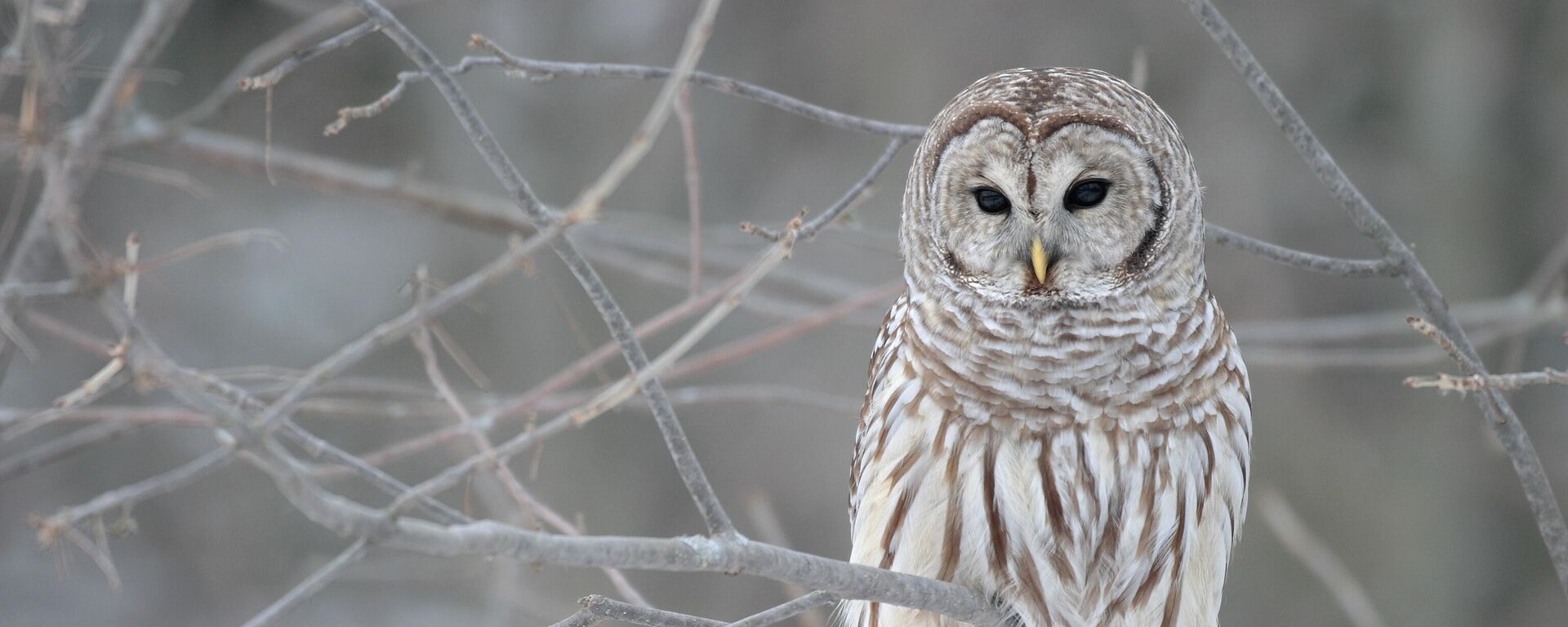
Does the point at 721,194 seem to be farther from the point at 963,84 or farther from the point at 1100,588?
the point at 1100,588

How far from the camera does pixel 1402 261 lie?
2.62 metres

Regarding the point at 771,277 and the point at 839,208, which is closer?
the point at 839,208

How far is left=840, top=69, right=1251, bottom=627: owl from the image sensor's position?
→ 2.69 m

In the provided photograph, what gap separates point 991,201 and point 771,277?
170 centimetres

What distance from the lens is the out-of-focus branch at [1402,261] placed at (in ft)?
8.09

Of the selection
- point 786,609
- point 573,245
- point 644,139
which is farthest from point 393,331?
point 786,609

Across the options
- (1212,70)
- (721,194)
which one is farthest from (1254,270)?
(721,194)

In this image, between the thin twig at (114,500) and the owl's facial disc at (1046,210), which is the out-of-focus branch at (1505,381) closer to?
the owl's facial disc at (1046,210)

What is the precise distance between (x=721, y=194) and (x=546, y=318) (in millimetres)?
1123

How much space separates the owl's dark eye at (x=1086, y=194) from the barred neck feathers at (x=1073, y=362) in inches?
8.7

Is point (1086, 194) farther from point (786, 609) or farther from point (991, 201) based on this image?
point (786, 609)

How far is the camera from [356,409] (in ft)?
10.9

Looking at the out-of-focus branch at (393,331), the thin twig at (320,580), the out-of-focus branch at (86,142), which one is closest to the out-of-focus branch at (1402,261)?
the out-of-focus branch at (393,331)

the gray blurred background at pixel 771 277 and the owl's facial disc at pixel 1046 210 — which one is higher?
the gray blurred background at pixel 771 277
